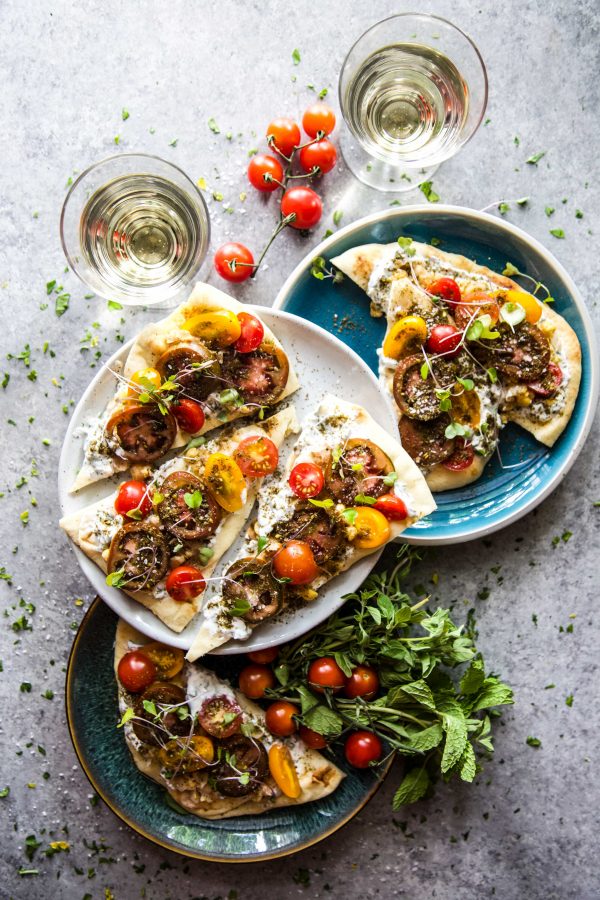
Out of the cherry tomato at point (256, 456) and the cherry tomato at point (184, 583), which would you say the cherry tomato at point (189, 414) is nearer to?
the cherry tomato at point (256, 456)

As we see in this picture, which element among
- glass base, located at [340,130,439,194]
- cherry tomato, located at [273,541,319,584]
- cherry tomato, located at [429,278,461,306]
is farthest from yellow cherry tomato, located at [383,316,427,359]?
cherry tomato, located at [273,541,319,584]

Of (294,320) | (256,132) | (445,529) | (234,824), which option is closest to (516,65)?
(256,132)

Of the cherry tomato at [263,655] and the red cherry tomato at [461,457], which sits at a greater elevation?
the red cherry tomato at [461,457]

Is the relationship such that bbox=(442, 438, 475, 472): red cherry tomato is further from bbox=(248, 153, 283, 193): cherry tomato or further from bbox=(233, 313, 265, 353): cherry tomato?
bbox=(248, 153, 283, 193): cherry tomato

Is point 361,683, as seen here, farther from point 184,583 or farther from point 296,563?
point 184,583

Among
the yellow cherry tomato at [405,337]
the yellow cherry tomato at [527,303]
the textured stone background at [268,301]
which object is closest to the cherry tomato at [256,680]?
the textured stone background at [268,301]

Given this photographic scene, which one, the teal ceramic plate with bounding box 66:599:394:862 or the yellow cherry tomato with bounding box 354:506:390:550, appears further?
the teal ceramic plate with bounding box 66:599:394:862

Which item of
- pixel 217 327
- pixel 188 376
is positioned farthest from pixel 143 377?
pixel 217 327
